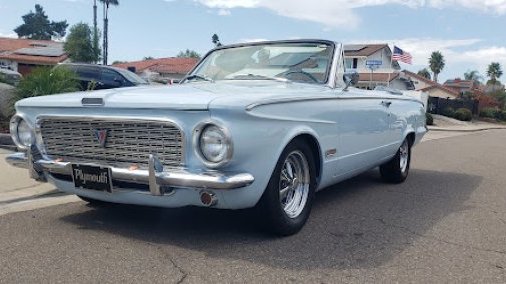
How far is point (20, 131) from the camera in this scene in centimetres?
443

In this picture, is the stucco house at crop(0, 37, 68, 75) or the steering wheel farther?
the stucco house at crop(0, 37, 68, 75)

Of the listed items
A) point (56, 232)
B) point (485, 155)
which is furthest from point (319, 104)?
point (485, 155)

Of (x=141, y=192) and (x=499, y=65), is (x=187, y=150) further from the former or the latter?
(x=499, y=65)

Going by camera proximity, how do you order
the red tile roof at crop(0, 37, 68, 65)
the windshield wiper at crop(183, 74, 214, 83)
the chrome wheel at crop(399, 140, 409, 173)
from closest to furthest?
the windshield wiper at crop(183, 74, 214, 83)
the chrome wheel at crop(399, 140, 409, 173)
the red tile roof at crop(0, 37, 68, 65)

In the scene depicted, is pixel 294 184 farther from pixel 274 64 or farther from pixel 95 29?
pixel 95 29

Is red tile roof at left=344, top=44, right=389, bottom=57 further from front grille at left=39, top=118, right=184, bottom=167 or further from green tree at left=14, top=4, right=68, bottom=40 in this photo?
green tree at left=14, top=4, right=68, bottom=40

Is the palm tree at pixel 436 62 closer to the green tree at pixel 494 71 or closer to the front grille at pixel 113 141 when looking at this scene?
the green tree at pixel 494 71

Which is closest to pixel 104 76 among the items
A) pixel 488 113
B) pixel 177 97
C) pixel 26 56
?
pixel 177 97

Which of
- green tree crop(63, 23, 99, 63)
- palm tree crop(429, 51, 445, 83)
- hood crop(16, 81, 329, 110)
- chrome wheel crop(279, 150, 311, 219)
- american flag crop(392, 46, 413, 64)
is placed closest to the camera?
hood crop(16, 81, 329, 110)

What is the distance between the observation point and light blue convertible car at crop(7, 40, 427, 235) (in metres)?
3.53

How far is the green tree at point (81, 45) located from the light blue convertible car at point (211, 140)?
41598 millimetres

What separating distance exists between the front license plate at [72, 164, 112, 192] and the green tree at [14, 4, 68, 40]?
3977 inches

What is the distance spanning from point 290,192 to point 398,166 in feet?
10.3

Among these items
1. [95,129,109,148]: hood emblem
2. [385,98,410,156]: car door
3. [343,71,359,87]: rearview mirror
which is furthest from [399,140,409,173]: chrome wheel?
[95,129,109,148]: hood emblem
